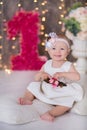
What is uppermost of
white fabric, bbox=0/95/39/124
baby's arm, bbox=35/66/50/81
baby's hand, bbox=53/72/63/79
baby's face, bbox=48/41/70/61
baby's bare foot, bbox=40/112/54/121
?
baby's face, bbox=48/41/70/61

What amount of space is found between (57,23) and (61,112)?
1.08 feet

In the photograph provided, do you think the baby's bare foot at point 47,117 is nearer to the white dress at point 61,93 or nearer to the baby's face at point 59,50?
the white dress at point 61,93

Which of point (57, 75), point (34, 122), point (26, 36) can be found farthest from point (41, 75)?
point (26, 36)

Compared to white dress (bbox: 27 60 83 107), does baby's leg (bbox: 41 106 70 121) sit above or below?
below

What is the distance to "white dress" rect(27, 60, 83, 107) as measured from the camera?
3.30 ft

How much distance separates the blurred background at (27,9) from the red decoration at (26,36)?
0.02 m

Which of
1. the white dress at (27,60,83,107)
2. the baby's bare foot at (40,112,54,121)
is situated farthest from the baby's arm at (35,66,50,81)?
the baby's bare foot at (40,112,54,121)

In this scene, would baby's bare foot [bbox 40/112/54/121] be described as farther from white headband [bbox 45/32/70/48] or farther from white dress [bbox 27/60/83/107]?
white headband [bbox 45/32/70/48]

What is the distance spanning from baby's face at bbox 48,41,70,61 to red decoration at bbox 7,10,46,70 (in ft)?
0.34

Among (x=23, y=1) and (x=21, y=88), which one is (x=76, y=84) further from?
(x=23, y=1)

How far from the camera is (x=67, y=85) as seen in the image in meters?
1.02

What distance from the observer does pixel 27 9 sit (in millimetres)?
1064

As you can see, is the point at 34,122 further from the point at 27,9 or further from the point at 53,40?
the point at 27,9

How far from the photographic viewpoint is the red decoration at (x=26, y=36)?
1031mm
